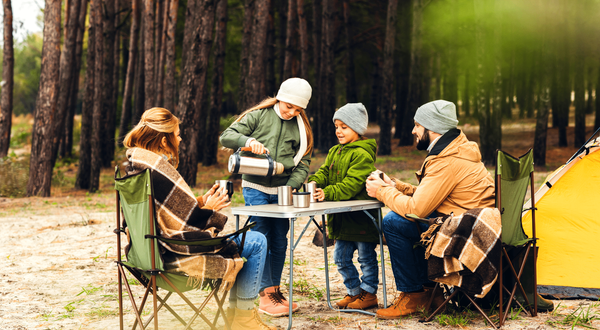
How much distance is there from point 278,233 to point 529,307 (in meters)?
1.90

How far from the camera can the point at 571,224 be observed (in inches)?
172

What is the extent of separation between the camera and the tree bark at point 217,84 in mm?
15094

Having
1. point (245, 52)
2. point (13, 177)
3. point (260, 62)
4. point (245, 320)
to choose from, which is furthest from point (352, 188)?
point (13, 177)

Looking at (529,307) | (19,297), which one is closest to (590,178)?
(529,307)

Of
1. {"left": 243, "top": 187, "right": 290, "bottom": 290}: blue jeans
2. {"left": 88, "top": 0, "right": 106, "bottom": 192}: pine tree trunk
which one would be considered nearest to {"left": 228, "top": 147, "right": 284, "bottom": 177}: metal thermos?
{"left": 243, "top": 187, "right": 290, "bottom": 290}: blue jeans

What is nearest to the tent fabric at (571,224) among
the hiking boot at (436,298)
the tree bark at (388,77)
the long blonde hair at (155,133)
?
the hiking boot at (436,298)

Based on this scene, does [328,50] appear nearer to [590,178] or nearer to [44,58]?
[44,58]

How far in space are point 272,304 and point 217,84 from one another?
1269 cm

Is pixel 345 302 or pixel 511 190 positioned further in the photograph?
pixel 345 302

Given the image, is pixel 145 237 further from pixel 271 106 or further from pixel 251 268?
pixel 271 106

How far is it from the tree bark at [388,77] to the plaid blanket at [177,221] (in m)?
15.1

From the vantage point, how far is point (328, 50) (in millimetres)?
18188

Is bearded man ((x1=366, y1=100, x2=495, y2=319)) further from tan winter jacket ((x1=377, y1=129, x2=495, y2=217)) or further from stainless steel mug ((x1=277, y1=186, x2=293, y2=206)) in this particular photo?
stainless steel mug ((x1=277, y1=186, x2=293, y2=206))

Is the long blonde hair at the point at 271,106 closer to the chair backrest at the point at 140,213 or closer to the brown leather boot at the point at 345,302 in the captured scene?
the brown leather boot at the point at 345,302
